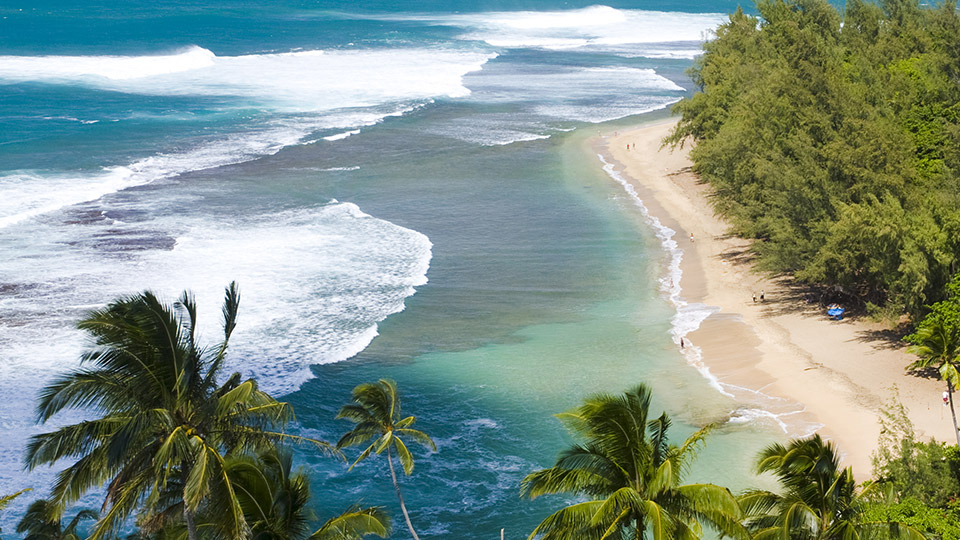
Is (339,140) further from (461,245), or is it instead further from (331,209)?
(461,245)

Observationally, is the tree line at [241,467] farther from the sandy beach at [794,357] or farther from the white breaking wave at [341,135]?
the white breaking wave at [341,135]

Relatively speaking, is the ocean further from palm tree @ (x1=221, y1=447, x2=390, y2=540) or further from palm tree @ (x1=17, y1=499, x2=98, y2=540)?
palm tree @ (x1=221, y1=447, x2=390, y2=540)

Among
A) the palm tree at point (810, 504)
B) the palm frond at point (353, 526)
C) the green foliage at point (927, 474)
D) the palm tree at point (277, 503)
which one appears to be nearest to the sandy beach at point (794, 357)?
the green foliage at point (927, 474)

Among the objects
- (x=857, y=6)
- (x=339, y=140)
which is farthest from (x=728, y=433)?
(x=857, y=6)

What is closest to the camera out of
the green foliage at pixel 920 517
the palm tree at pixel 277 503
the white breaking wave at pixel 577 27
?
the palm tree at pixel 277 503

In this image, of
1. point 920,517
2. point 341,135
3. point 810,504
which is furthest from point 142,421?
point 341,135

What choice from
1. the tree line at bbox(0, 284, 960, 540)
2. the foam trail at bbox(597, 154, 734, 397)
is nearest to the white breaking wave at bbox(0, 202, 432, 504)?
the foam trail at bbox(597, 154, 734, 397)
